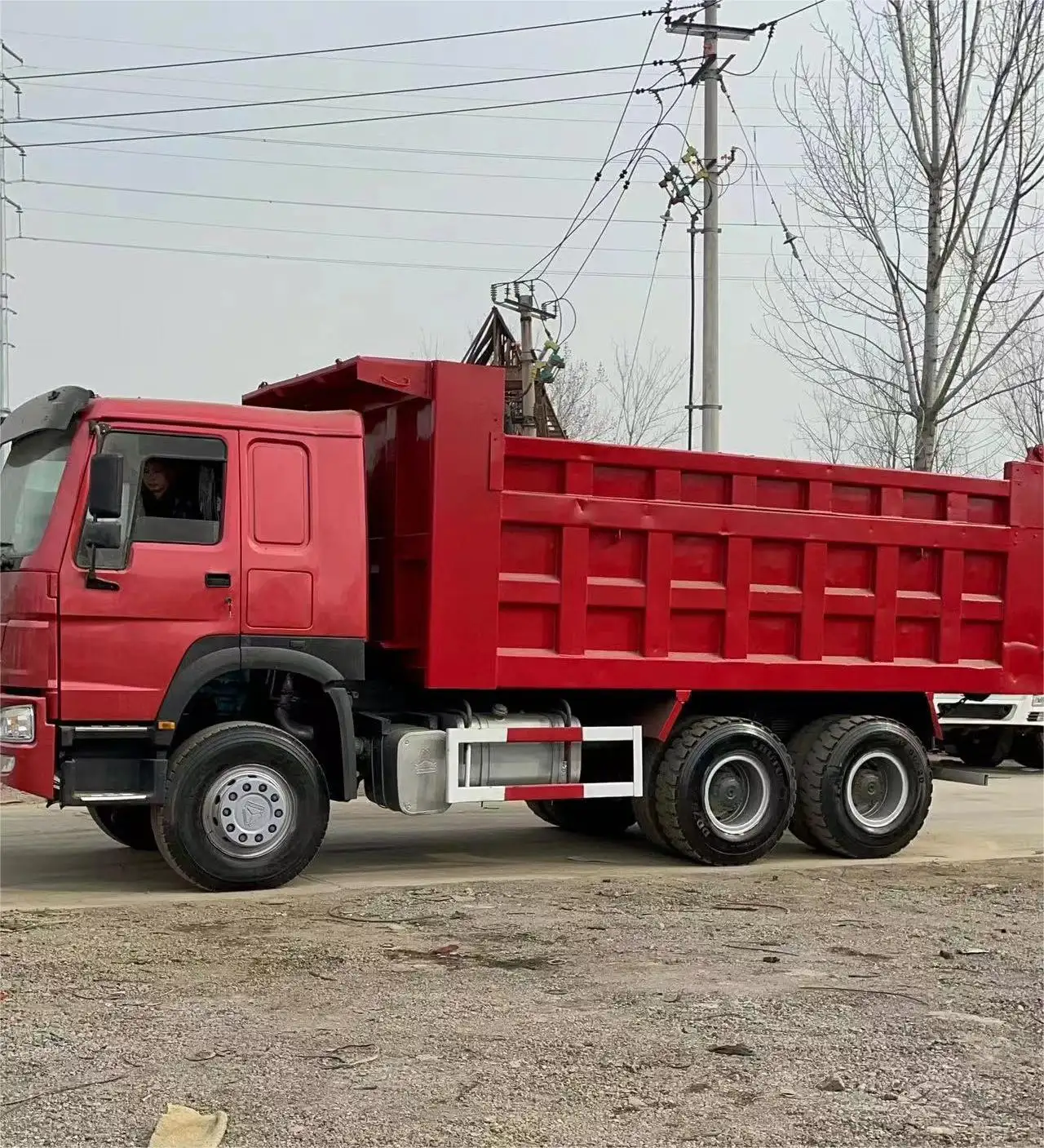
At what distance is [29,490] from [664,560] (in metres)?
3.96

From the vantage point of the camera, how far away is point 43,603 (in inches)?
305

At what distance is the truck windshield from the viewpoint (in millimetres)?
7992

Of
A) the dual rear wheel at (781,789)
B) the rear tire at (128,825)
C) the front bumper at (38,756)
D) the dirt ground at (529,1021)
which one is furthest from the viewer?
the dual rear wheel at (781,789)

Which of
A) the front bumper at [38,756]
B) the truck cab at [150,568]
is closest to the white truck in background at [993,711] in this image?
the truck cab at [150,568]

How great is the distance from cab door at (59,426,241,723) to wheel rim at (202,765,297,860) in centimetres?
58

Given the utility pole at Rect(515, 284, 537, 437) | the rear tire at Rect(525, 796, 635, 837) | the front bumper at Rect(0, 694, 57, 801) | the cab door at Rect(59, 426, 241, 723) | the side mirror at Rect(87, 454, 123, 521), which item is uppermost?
the utility pole at Rect(515, 284, 537, 437)

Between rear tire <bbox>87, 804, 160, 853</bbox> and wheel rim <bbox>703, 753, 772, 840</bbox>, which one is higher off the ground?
wheel rim <bbox>703, 753, 772, 840</bbox>

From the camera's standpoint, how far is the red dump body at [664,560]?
8.66 metres

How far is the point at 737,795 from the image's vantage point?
962 centimetres

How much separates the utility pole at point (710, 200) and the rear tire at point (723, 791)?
273 inches

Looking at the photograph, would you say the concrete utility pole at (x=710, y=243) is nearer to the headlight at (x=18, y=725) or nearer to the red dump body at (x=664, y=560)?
the red dump body at (x=664, y=560)

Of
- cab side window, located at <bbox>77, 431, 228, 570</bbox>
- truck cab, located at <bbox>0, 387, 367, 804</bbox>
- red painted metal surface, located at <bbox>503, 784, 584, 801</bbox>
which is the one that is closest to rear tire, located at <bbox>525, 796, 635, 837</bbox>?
red painted metal surface, located at <bbox>503, 784, 584, 801</bbox>

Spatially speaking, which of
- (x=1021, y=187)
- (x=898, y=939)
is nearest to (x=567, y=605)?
(x=898, y=939)

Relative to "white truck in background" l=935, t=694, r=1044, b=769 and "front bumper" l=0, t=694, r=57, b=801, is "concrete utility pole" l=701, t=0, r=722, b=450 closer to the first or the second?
"white truck in background" l=935, t=694, r=1044, b=769
